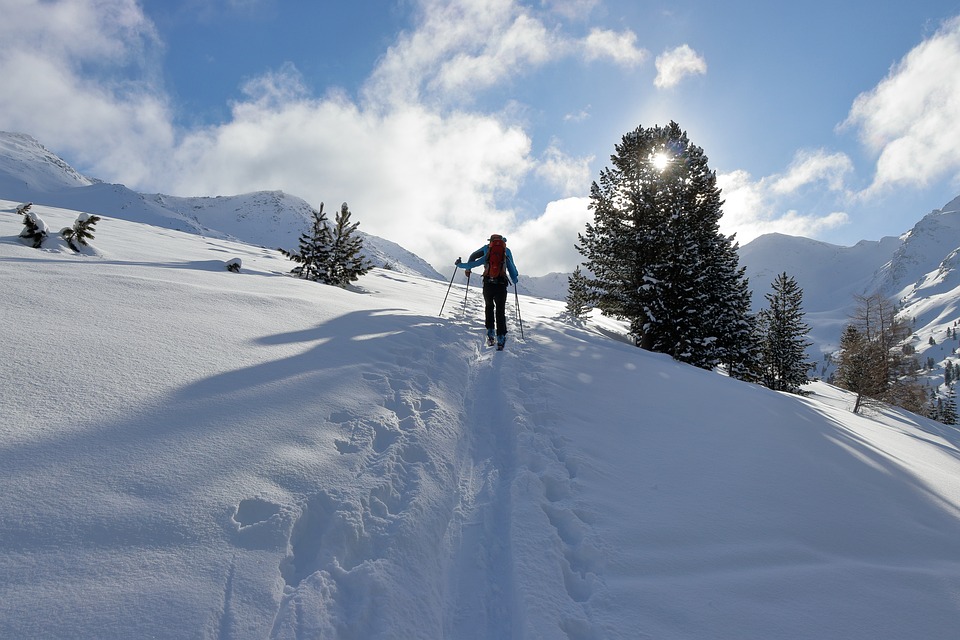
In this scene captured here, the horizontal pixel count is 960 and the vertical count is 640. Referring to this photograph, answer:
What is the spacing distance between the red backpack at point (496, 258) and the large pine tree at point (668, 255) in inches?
277

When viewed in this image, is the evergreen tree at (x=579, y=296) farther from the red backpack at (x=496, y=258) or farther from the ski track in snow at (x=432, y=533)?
the ski track in snow at (x=432, y=533)

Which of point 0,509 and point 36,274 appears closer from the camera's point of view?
point 0,509

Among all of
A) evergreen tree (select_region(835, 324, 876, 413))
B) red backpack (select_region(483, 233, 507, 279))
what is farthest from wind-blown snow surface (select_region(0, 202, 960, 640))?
evergreen tree (select_region(835, 324, 876, 413))

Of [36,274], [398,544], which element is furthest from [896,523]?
[36,274]

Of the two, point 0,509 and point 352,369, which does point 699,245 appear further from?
point 0,509

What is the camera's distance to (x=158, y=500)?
2.35 metres

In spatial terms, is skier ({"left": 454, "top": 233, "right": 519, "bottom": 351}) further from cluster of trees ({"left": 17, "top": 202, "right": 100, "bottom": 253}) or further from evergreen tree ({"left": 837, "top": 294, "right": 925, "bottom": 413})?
evergreen tree ({"left": 837, "top": 294, "right": 925, "bottom": 413})

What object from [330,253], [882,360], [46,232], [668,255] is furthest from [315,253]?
[882,360]

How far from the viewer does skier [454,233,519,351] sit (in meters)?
8.52

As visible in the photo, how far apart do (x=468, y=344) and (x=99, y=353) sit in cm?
562

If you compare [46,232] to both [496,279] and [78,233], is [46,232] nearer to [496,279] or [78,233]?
[78,233]

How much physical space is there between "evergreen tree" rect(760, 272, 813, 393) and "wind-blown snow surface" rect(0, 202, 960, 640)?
68.1 ft

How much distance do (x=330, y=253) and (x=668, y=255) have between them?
12528mm

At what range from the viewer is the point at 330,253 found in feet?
49.8
